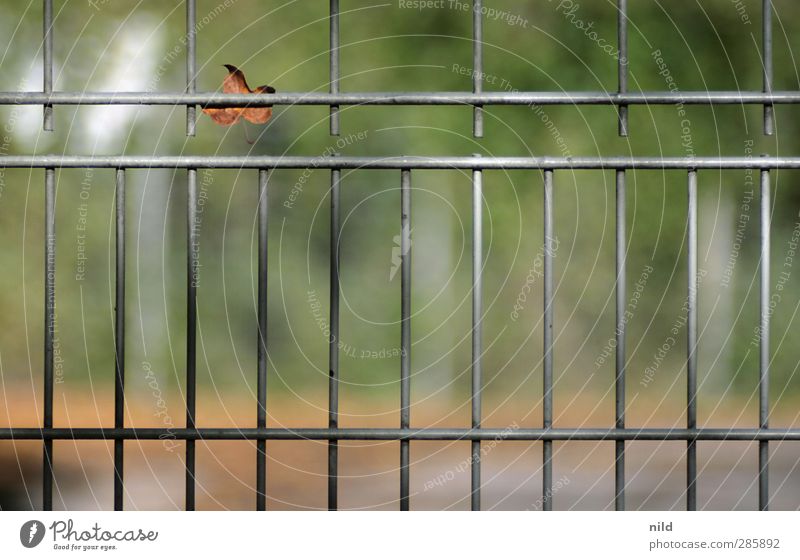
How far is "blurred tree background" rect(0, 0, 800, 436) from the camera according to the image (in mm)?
7156

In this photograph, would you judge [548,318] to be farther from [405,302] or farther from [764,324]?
[764,324]

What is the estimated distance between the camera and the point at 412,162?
1.87m

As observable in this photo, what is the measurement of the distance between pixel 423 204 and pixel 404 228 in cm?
559

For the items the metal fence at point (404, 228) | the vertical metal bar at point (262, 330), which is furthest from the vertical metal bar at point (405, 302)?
the vertical metal bar at point (262, 330)

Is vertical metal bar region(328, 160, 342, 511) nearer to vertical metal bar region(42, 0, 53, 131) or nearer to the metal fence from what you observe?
the metal fence

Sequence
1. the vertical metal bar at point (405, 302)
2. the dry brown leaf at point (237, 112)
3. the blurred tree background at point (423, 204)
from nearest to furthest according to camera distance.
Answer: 1. the vertical metal bar at point (405, 302)
2. the dry brown leaf at point (237, 112)
3. the blurred tree background at point (423, 204)

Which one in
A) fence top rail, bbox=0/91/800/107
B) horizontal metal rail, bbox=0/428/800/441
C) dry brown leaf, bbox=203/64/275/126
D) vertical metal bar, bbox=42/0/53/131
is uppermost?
vertical metal bar, bbox=42/0/53/131

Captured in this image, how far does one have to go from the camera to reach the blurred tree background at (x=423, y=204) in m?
7.16

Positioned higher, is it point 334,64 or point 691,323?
point 334,64

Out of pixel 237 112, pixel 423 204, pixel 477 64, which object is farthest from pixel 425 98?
pixel 423 204

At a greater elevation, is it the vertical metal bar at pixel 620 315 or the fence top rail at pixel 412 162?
the fence top rail at pixel 412 162

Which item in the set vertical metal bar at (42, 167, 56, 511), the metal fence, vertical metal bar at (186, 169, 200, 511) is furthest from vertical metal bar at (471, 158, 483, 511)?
vertical metal bar at (42, 167, 56, 511)

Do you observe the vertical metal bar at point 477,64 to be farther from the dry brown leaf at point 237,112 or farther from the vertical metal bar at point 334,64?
the dry brown leaf at point 237,112
